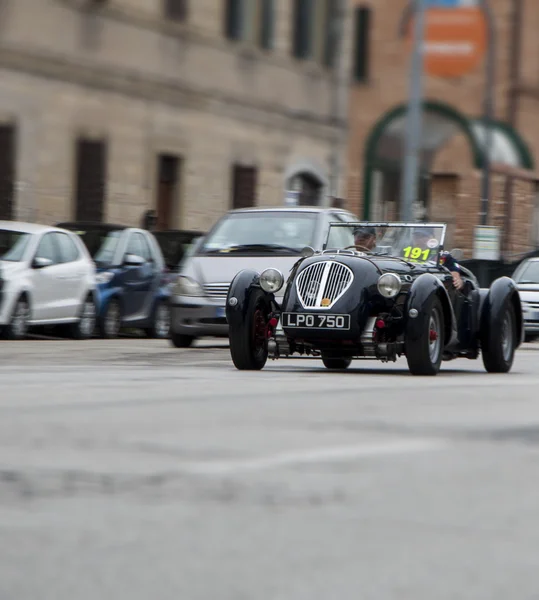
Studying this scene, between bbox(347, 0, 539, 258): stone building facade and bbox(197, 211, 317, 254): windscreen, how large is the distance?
66.3 feet

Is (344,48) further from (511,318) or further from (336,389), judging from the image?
(336,389)

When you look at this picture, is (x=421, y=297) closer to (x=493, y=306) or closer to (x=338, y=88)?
(x=493, y=306)

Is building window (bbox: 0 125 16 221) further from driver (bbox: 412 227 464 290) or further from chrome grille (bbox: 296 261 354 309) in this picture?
chrome grille (bbox: 296 261 354 309)

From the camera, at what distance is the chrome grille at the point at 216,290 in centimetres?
2039

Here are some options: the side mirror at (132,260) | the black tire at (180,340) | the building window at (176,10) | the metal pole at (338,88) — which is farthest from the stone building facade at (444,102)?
the black tire at (180,340)

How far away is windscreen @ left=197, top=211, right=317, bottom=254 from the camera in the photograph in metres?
20.8

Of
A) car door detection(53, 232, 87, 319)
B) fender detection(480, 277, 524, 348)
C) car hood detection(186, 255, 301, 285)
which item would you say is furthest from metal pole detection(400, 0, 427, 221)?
fender detection(480, 277, 524, 348)

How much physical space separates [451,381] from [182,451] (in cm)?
622

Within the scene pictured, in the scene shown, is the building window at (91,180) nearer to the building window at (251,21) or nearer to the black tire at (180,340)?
the building window at (251,21)

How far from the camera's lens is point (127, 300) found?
23.8 metres

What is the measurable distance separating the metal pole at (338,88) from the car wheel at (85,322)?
67.8 ft

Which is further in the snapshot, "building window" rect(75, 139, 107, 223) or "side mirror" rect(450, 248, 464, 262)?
"building window" rect(75, 139, 107, 223)

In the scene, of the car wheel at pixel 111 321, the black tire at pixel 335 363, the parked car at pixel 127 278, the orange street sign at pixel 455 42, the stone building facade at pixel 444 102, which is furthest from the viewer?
the orange street sign at pixel 455 42

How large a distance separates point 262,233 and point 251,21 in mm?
19089
